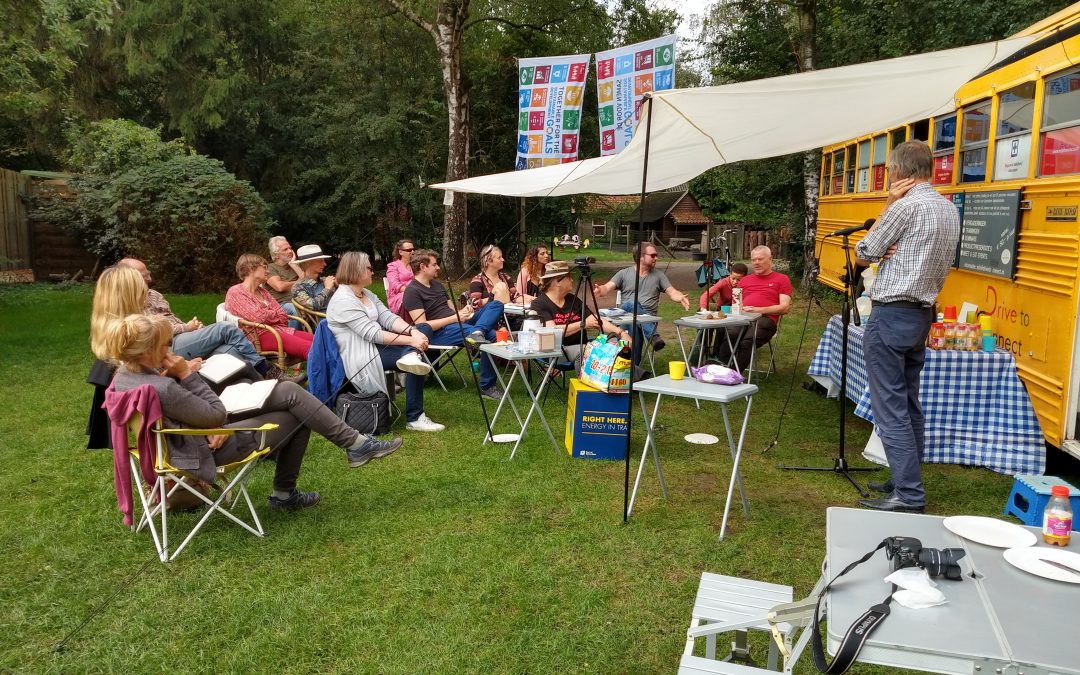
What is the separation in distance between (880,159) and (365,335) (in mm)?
5802

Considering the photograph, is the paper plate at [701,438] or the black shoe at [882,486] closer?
the black shoe at [882,486]

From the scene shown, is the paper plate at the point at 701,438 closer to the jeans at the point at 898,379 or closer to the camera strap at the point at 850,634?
the jeans at the point at 898,379

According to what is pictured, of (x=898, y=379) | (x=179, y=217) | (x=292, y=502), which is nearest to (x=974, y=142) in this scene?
(x=898, y=379)

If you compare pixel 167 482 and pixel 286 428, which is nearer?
pixel 167 482

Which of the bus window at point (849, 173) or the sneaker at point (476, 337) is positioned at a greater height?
the bus window at point (849, 173)

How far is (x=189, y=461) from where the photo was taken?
356 centimetres

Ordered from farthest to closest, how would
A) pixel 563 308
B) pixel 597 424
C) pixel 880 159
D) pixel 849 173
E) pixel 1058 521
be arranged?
pixel 849 173 → pixel 880 159 → pixel 563 308 → pixel 597 424 → pixel 1058 521

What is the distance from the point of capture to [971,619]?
1.66 m

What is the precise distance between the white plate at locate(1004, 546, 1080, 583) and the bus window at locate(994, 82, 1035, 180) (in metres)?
3.61

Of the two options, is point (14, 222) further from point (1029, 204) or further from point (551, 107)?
point (1029, 204)

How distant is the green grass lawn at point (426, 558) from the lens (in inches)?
115

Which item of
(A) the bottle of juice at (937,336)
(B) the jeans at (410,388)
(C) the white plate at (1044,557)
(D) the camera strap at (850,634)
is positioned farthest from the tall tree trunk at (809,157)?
(D) the camera strap at (850,634)

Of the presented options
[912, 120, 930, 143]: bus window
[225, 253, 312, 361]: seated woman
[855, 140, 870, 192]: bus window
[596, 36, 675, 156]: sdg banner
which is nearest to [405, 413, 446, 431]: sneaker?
[225, 253, 312, 361]: seated woman

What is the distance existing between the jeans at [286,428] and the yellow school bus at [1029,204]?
401cm
